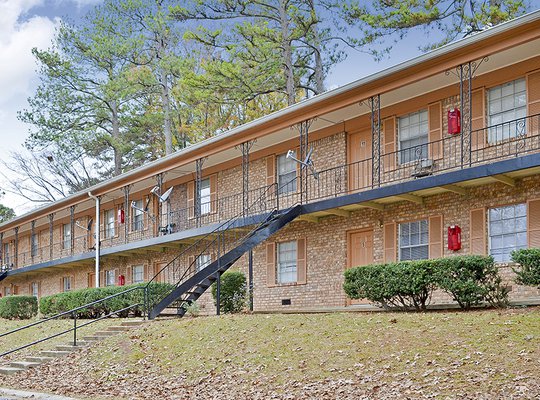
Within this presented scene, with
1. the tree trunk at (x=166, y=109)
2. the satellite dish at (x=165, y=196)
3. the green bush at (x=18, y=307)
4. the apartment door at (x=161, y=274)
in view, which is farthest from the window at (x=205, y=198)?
the tree trunk at (x=166, y=109)

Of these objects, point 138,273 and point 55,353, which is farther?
point 138,273

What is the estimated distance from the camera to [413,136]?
746 inches

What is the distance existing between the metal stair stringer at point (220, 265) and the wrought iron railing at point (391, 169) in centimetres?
107

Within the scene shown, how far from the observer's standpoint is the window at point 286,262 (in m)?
22.4

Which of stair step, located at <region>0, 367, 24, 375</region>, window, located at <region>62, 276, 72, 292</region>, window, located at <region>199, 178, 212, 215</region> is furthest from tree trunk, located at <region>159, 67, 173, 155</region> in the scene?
stair step, located at <region>0, 367, 24, 375</region>

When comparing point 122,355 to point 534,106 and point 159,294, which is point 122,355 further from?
point 534,106

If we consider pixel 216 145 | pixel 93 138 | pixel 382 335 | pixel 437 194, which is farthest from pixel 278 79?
pixel 382 335

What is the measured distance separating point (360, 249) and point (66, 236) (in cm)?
2163

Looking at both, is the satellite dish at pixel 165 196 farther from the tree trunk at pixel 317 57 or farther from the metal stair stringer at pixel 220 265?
the tree trunk at pixel 317 57

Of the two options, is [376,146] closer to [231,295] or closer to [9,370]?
[231,295]

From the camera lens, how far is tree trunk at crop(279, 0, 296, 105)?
33281 millimetres

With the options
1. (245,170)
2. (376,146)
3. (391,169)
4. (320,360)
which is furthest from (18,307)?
(320,360)

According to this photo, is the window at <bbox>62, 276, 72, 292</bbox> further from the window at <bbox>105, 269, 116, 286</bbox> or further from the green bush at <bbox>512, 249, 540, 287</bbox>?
the green bush at <bbox>512, 249, 540, 287</bbox>

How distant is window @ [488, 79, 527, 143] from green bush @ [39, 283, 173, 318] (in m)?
10.6
